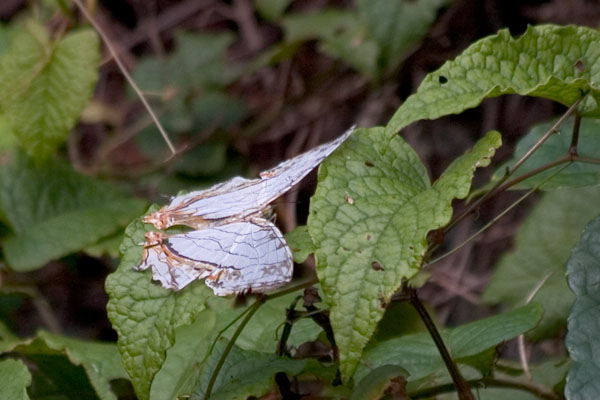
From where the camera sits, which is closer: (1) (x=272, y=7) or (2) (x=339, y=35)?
(2) (x=339, y=35)

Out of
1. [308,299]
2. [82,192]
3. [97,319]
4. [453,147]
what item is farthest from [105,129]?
[308,299]

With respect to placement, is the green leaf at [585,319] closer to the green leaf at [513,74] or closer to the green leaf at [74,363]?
the green leaf at [513,74]

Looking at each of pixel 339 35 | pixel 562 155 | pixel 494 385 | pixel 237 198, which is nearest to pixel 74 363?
pixel 237 198

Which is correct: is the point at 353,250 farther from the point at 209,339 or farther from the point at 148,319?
the point at 209,339

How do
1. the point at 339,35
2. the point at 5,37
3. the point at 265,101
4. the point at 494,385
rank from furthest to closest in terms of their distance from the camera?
1. the point at 265,101
2. the point at 5,37
3. the point at 339,35
4. the point at 494,385

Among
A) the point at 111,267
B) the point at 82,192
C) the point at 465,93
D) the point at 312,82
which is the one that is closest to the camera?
the point at 465,93

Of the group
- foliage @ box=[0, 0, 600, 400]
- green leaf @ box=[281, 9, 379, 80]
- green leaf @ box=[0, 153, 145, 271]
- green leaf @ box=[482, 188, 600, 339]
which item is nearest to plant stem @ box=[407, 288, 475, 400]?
foliage @ box=[0, 0, 600, 400]

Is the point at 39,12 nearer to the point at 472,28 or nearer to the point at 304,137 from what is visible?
the point at 304,137
